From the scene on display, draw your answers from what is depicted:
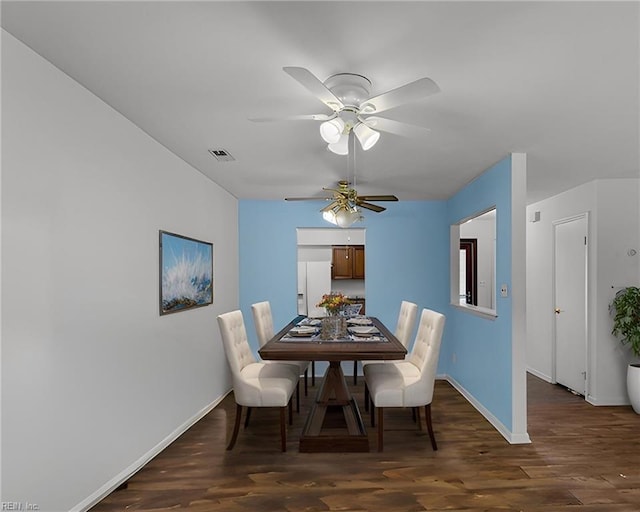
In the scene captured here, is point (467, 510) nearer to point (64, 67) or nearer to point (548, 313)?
point (64, 67)

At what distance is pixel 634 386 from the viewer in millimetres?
4078

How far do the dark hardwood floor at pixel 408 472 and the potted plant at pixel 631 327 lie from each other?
43 centimetres

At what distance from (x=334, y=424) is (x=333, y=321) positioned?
863 millimetres

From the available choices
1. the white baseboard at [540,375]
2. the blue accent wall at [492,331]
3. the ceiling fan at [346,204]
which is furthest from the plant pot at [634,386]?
the ceiling fan at [346,204]

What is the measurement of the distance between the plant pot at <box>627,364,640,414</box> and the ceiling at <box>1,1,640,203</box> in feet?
7.42

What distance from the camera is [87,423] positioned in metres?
2.29

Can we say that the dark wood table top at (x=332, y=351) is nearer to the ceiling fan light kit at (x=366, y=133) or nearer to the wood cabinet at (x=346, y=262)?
the ceiling fan light kit at (x=366, y=133)

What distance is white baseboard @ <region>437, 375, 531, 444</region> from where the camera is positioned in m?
3.35

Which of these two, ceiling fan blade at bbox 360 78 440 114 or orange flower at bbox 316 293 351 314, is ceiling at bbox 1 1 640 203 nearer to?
ceiling fan blade at bbox 360 78 440 114

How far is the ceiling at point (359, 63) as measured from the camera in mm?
1596

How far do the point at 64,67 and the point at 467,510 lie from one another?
3234 millimetres

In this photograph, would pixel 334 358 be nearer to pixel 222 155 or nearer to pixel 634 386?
pixel 222 155

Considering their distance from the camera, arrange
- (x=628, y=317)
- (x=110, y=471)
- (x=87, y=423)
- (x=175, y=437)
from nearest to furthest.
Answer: (x=87, y=423)
(x=110, y=471)
(x=175, y=437)
(x=628, y=317)

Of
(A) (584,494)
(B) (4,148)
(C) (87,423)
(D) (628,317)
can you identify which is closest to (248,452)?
(C) (87,423)
